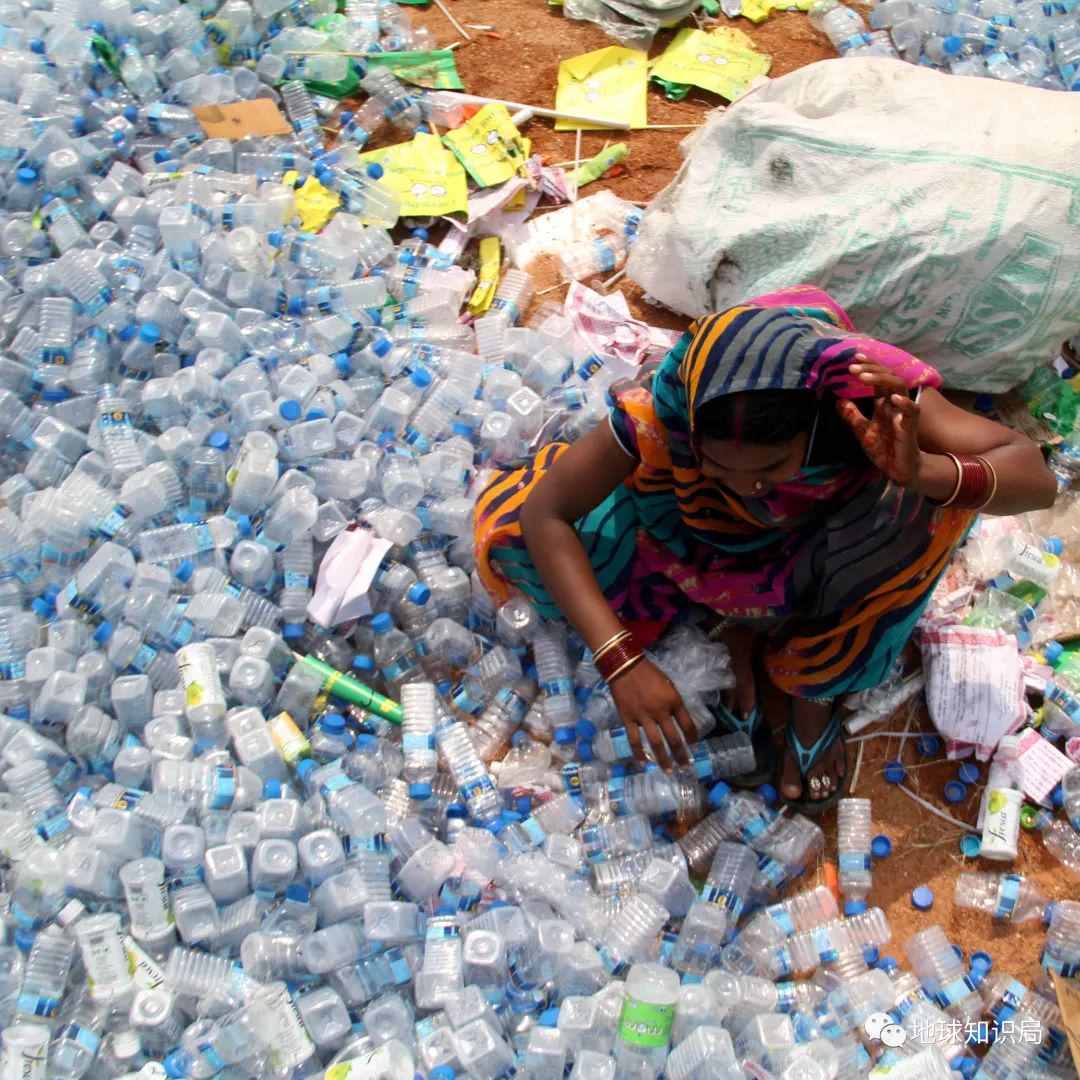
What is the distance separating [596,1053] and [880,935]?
32.6 inches

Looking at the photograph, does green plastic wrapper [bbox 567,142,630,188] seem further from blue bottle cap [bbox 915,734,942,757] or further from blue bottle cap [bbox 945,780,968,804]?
blue bottle cap [bbox 945,780,968,804]

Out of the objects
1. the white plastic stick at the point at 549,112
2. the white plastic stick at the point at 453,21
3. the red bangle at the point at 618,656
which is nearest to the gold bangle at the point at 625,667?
the red bangle at the point at 618,656

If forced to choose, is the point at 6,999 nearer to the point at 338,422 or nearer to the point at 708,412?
the point at 338,422

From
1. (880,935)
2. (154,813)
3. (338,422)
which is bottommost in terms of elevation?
(880,935)

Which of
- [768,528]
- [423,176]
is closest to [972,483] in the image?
[768,528]

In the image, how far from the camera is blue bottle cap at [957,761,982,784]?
116 inches

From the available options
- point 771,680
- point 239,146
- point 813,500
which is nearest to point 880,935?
point 771,680

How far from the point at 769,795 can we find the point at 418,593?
1.10 m

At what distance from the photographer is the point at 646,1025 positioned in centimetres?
239

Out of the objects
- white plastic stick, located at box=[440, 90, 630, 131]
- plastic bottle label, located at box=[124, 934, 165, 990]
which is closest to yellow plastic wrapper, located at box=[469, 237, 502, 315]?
white plastic stick, located at box=[440, 90, 630, 131]

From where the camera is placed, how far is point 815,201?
10.7 feet

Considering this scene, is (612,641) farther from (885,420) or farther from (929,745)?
(929,745)

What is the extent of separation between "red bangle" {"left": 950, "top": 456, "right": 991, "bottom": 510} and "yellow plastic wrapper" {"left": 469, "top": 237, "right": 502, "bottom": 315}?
2034 millimetres

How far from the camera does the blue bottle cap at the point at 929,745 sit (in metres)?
3.01
